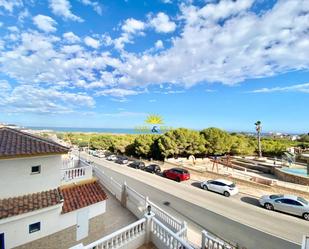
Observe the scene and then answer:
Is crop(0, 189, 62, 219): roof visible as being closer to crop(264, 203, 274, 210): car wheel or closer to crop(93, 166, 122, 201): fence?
crop(93, 166, 122, 201): fence

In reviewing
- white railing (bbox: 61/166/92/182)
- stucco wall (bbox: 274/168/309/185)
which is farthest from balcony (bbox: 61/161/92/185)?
stucco wall (bbox: 274/168/309/185)

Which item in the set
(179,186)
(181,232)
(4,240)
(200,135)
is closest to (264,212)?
(179,186)

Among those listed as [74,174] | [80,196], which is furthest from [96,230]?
[74,174]

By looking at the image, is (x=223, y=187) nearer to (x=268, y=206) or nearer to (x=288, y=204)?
(x=268, y=206)

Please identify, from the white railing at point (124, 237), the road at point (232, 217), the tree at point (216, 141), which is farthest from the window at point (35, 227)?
the tree at point (216, 141)

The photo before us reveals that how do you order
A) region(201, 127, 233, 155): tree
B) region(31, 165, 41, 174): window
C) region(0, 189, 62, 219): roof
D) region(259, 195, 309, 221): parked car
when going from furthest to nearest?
region(201, 127, 233, 155): tree < region(259, 195, 309, 221): parked car < region(31, 165, 41, 174): window < region(0, 189, 62, 219): roof
